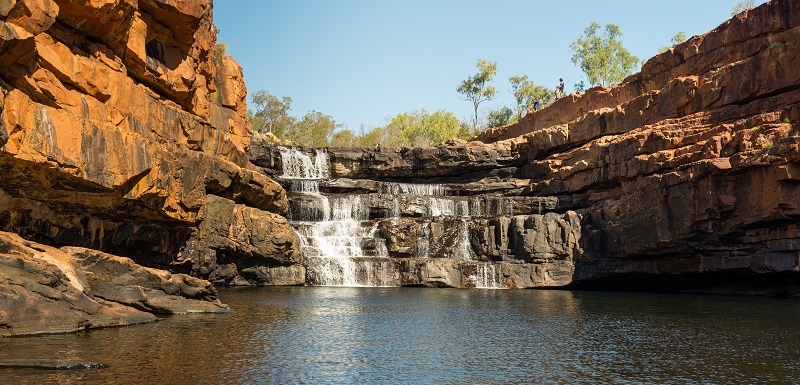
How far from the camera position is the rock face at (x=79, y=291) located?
741 inches

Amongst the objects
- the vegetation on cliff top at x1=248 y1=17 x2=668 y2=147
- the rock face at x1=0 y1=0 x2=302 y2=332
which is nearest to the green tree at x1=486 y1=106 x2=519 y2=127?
the vegetation on cliff top at x1=248 y1=17 x2=668 y2=147

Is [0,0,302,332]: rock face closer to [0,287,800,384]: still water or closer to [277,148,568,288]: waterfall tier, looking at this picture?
[277,148,568,288]: waterfall tier

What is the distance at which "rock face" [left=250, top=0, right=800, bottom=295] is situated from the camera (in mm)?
36719

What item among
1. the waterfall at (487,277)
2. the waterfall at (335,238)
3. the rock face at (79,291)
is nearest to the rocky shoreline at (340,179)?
the rock face at (79,291)

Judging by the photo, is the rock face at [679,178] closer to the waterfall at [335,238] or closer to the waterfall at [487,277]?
the waterfall at [335,238]

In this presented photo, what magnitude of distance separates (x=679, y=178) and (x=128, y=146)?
1170 inches

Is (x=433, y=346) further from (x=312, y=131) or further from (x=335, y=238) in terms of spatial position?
(x=312, y=131)

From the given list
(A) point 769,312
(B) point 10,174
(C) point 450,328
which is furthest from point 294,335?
(A) point 769,312

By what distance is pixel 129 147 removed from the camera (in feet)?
90.9

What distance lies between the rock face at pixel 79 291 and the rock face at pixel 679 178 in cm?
2099

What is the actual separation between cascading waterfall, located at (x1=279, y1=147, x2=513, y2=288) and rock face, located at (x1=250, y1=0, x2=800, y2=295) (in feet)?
2.26

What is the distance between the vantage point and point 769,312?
29.1m

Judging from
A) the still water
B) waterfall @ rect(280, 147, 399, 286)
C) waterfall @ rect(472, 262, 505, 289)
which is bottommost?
the still water

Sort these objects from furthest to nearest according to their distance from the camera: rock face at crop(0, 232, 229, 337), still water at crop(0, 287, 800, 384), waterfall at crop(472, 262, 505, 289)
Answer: waterfall at crop(472, 262, 505, 289), rock face at crop(0, 232, 229, 337), still water at crop(0, 287, 800, 384)
